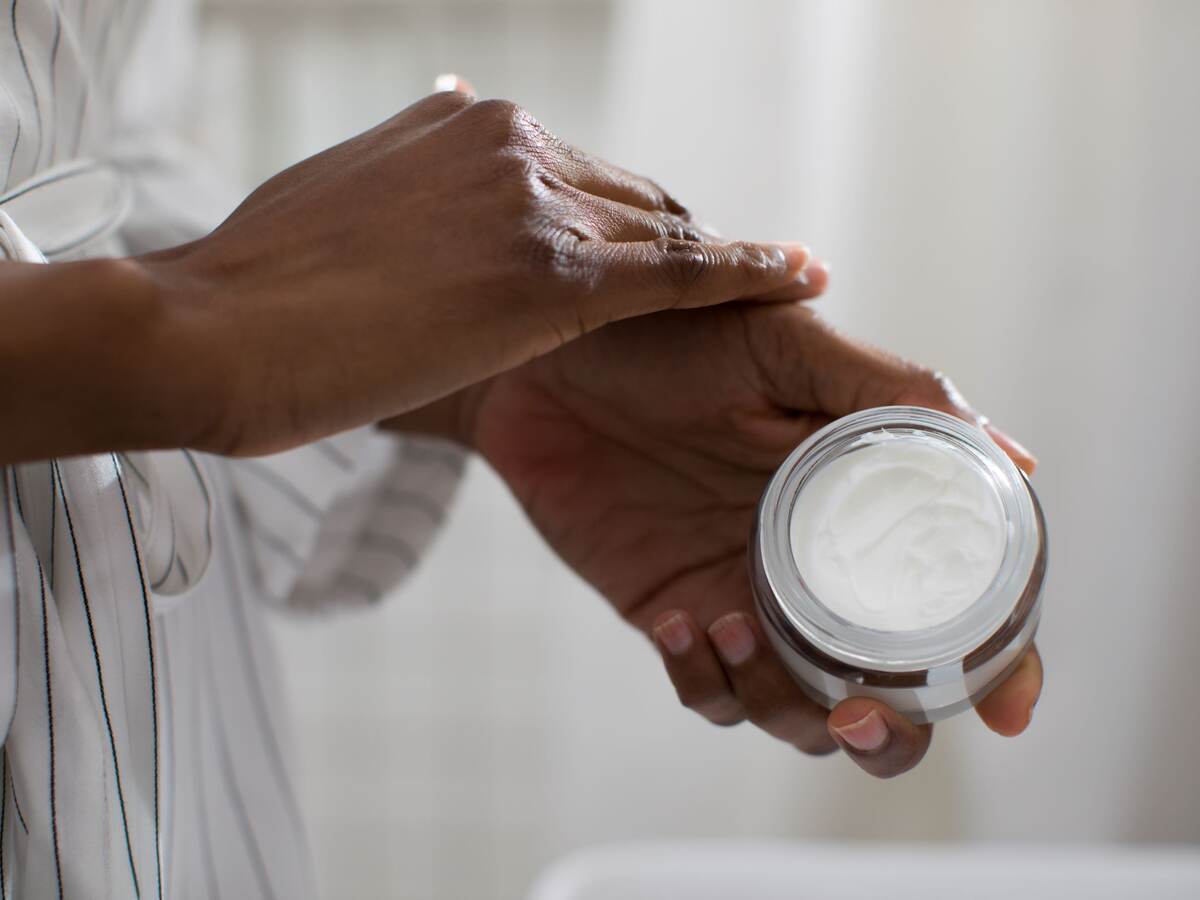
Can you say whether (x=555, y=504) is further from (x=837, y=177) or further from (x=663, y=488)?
(x=837, y=177)

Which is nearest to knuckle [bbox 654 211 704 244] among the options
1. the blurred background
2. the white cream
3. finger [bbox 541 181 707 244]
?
finger [bbox 541 181 707 244]

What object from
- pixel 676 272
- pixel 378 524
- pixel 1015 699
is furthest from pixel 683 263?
pixel 378 524

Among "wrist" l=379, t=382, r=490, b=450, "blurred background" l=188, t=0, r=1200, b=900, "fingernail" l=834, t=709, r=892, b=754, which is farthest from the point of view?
"blurred background" l=188, t=0, r=1200, b=900

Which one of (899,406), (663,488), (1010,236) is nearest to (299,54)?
(1010,236)

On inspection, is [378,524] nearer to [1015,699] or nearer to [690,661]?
[690,661]

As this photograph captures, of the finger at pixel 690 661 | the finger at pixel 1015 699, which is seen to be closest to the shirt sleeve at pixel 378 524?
the finger at pixel 690 661

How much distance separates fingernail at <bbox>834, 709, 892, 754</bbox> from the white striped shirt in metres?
0.27

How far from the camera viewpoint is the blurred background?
0.89 m

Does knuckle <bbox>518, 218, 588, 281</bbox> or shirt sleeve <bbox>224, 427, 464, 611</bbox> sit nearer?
knuckle <bbox>518, 218, 588, 281</bbox>

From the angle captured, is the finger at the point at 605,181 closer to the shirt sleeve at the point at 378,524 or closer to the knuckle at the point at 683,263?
the knuckle at the point at 683,263

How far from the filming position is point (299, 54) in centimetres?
124

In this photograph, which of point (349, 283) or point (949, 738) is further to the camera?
point (949, 738)

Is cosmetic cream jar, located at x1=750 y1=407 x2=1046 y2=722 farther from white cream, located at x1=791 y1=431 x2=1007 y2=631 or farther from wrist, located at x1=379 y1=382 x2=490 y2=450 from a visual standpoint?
wrist, located at x1=379 y1=382 x2=490 y2=450

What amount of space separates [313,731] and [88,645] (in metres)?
1.04
